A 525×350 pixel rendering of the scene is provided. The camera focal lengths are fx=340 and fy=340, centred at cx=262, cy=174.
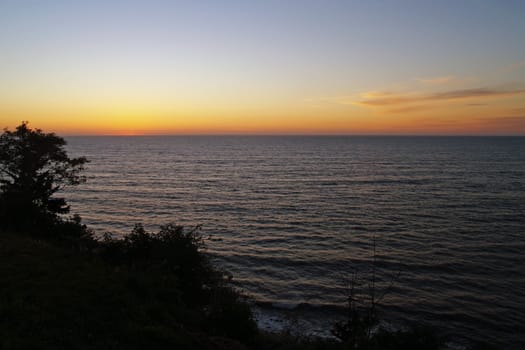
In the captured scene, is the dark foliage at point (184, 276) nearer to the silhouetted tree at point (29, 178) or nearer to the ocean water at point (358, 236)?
the ocean water at point (358, 236)

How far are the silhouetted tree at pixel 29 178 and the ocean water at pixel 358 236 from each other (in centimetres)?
976

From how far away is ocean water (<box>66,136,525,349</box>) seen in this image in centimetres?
2089

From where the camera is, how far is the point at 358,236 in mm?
33938

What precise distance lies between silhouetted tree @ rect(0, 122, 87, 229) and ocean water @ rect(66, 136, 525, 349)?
9758 mm

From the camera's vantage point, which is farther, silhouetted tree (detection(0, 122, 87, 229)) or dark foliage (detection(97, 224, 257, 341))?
silhouetted tree (detection(0, 122, 87, 229))

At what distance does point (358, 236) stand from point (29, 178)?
29894 millimetres

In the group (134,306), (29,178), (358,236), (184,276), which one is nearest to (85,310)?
(134,306)

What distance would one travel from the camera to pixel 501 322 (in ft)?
62.7

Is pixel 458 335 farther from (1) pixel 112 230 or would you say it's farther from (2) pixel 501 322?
(1) pixel 112 230

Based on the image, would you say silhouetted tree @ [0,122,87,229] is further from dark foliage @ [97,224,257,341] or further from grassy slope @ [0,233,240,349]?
grassy slope @ [0,233,240,349]

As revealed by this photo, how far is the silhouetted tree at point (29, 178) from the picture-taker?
2463cm

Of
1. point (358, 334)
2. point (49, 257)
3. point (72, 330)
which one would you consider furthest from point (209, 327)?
point (49, 257)

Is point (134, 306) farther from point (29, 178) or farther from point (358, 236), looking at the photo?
point (358, 236)

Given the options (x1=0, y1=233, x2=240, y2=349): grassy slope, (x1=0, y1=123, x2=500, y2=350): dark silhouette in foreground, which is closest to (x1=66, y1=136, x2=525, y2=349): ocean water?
(x1=0, y1=123, x2=500, y2=350): dark silhouette in foreground
